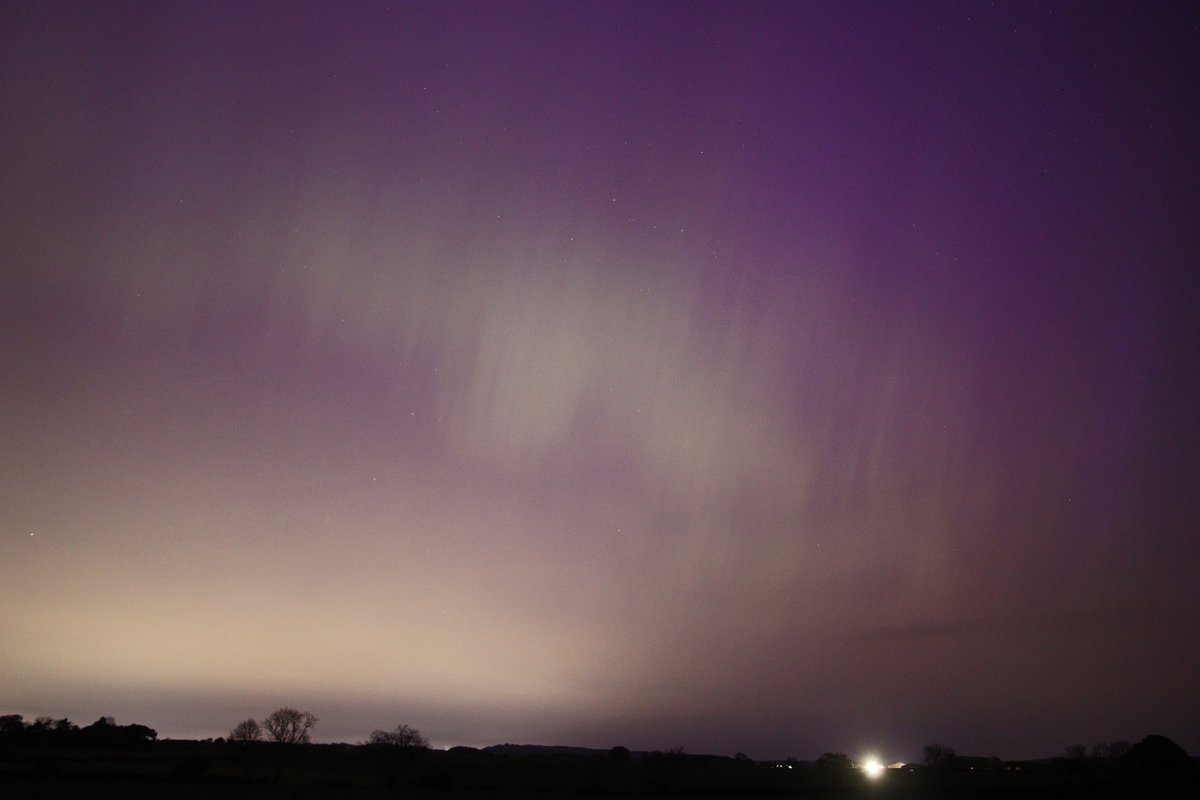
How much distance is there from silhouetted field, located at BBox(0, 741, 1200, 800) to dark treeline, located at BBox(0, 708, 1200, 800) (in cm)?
16

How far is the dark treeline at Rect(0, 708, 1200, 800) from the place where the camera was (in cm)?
8150

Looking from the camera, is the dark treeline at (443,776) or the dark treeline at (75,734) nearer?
the dark treeline at (443,776)

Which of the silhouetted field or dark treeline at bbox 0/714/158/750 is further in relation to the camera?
dark treeline at bbox 0/714/158/750

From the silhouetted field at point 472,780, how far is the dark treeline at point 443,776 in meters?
0.16

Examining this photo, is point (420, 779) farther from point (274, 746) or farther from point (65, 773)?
point (274, 746)

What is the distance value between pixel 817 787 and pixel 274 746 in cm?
9523

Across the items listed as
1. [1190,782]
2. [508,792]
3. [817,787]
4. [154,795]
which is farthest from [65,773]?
[1190,782]

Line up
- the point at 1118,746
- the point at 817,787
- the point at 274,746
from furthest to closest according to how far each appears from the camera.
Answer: the point at 1118,746 < the point at 274,746 < the point at 817,787

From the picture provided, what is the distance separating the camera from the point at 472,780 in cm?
10212

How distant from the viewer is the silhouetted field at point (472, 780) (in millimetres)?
78062

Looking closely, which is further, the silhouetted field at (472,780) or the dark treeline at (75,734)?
the dark treeline at (75,734)

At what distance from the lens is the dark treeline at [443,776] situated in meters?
81.5

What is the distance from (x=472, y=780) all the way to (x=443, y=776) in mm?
5126

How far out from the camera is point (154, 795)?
7131 cm
